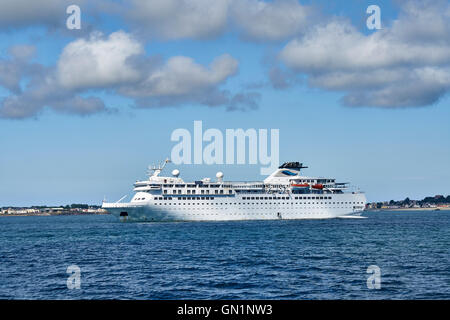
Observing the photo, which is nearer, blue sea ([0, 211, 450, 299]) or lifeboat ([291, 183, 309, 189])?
blue sea ([0, 211, 450, 299])

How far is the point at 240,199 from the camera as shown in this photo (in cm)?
9181

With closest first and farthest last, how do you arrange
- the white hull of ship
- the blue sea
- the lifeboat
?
1. the blue sea
2. the white hull of ship
3. the lifeboat

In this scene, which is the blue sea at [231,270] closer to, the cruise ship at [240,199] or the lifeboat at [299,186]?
the cruise ship at [240,199]

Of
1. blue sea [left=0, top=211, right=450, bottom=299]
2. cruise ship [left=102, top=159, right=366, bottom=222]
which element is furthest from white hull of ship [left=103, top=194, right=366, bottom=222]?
blue sea [left=0, top=211, right=450, bottom=299]

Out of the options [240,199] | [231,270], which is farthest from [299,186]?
[231,270]

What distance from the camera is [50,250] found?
43.4 m

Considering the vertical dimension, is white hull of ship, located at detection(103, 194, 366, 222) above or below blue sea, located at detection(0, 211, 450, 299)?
above

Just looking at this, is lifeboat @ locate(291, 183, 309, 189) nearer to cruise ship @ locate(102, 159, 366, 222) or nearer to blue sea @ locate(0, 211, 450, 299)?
cruise ship @ locate(102, 159, 366, 222)

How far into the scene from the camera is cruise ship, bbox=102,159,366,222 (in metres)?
84.8

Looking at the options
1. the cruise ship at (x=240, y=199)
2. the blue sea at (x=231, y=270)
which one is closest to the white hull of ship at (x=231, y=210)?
the cruise ship at (x=240, y=199)

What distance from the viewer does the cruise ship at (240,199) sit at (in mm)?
84812
